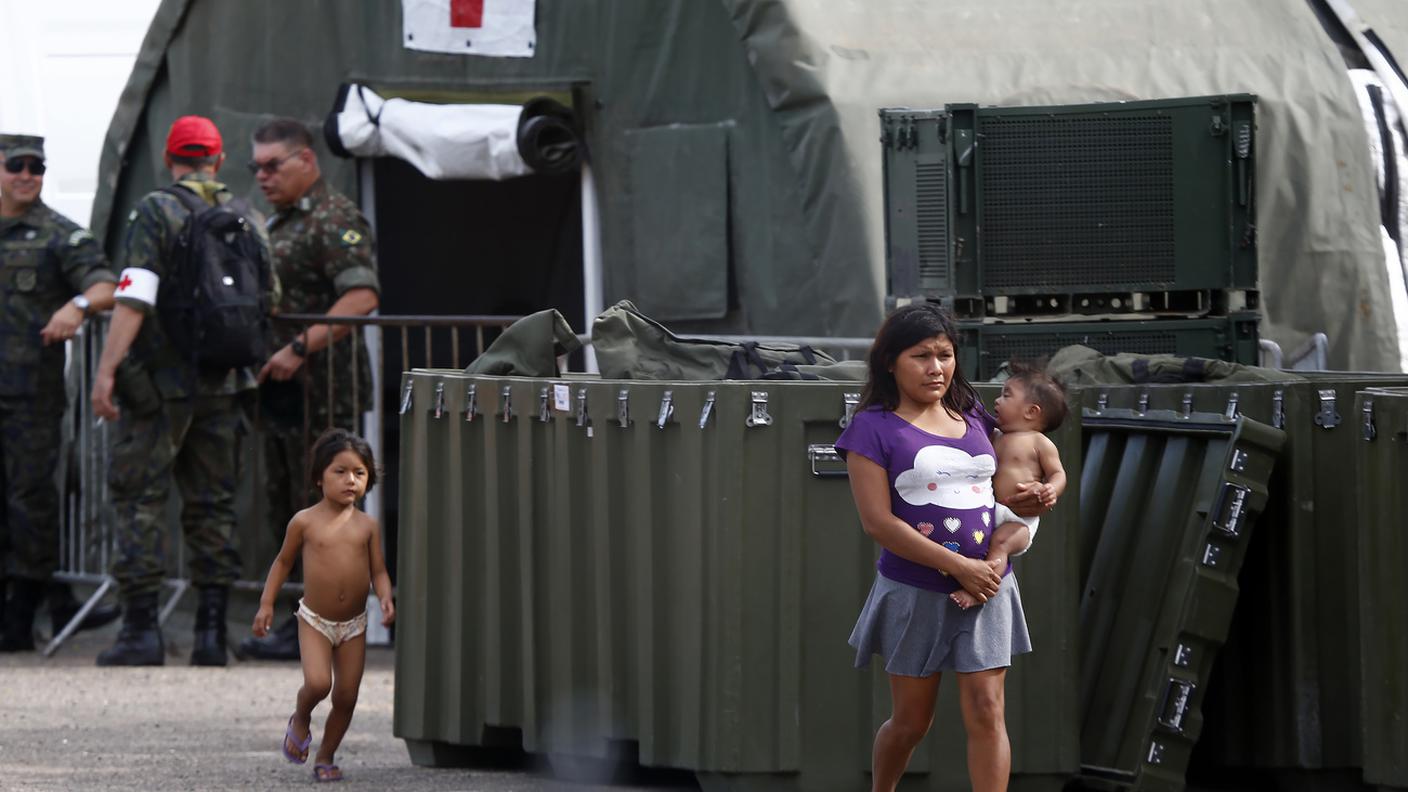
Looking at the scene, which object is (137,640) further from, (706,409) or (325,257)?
(706,409)

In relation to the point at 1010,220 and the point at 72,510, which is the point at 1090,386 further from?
the point at 72,510

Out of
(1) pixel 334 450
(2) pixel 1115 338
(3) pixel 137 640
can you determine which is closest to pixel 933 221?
(2) pixel 1115 338

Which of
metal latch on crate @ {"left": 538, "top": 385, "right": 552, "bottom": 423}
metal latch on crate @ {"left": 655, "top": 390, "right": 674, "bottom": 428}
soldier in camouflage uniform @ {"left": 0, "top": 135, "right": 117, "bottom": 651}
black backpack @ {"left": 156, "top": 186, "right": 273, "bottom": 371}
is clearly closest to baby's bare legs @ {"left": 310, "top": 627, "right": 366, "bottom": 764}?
metal latch on crate @ {"left": 538, "top": 385, "right": 552, "bottom": 423}

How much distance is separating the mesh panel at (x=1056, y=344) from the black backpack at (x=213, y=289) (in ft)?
11.1

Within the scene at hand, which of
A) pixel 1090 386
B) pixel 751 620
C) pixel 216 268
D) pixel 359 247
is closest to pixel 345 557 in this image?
pixel 751 620

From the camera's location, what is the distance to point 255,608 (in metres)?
10.9

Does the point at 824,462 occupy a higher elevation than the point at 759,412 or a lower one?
lower

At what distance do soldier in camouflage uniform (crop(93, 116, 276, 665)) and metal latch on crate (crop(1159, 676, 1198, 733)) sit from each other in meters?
5.09

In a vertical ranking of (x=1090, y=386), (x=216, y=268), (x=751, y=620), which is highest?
(x=216, y=268)

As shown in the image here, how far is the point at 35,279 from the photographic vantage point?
10.2 m

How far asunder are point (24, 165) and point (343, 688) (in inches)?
176

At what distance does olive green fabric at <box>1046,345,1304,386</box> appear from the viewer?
6812mm

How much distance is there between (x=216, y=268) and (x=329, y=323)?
2.85ft

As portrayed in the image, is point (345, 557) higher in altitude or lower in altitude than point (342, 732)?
higher
